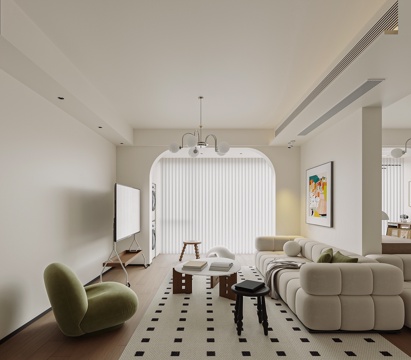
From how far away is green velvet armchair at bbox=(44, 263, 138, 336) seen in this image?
3.00 m

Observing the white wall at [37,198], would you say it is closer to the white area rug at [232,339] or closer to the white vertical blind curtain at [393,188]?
the white area rug at [232,339]

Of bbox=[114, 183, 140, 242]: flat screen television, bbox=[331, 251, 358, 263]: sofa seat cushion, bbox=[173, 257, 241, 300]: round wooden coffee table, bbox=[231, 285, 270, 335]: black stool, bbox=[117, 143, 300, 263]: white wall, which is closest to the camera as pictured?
bbox=[231, 285, 270, 335]: black stool

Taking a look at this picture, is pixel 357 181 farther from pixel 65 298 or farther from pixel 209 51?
pixel 65 298

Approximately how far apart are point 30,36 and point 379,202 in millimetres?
4286

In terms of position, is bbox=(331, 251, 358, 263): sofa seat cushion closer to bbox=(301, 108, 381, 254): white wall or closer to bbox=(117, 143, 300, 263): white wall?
bbox=(301, 108, 381, 254): white wall

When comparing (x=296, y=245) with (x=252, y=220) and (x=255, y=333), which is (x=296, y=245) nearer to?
(x=255, y=333)

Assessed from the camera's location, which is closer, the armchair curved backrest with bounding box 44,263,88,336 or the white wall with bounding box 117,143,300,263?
the armchair curved backrest with bounding box 44,263,88,336

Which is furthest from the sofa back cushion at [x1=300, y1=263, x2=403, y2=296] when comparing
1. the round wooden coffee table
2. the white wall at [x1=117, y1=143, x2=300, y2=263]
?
the white wall at [x1=117, y1=143, x2=300, y2=263]

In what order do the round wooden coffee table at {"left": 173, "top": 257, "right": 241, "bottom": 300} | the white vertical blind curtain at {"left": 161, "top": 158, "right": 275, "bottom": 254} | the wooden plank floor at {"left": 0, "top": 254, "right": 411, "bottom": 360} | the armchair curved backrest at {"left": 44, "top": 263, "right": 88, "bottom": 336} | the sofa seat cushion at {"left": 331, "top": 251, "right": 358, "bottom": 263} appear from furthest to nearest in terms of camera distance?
the white vertical blind curtain at {"left": 161, "top": 158, "right": 275, "bottom": 254}
the round wooden coffee table at {"left": 173, "top": 257, "right": 241, "bottom": 300}
the sofa seat cushion at {"left": 331, "top": 251, "right": 358, "bottom": 263}
the armchair curved backrest at {"left": 44, "top": 263, "right": 88, "bottom": 336}
the wooden plank floor at {"left": 0, "top": 254, "right": 411, "bottom": 360}

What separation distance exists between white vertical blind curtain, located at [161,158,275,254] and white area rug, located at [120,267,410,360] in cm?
481

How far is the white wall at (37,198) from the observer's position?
3146 millimetres

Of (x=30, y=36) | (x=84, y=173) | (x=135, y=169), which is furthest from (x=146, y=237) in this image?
(x=30, y=36)

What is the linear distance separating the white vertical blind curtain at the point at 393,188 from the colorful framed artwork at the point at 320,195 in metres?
3.78

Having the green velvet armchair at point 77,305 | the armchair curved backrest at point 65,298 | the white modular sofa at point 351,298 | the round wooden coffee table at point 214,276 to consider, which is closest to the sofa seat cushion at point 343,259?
the white modular sofa at point 351,298
